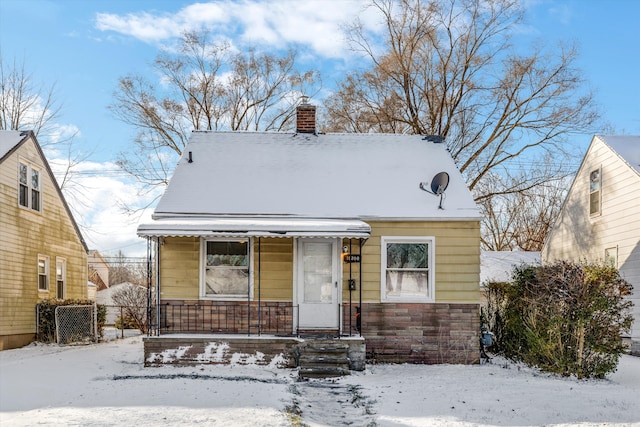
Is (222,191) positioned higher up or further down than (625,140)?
further down

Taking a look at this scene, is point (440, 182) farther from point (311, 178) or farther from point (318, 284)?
point (318, 284)

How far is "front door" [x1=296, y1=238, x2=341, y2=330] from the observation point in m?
12.9

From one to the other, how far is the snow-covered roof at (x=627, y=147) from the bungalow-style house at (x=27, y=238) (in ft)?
52.5

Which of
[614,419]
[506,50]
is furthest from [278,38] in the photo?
[614,419]

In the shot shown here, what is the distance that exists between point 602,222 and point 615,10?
19.4 feet

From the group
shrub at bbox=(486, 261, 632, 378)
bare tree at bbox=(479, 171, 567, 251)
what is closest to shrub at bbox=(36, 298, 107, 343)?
shrub at bbox=(486, 261, 632, 378)

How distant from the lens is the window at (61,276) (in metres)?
19.2

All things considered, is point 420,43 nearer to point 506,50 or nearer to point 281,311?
point 506,50

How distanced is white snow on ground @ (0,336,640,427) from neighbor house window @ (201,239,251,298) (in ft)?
6.32

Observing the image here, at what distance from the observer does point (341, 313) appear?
42.4 ft

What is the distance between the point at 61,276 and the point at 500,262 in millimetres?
16604

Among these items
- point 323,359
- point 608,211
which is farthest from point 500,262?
point 323,359

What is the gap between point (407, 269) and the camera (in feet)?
43.2

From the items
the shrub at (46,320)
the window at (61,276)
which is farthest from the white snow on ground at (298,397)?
the window at (61,276)
